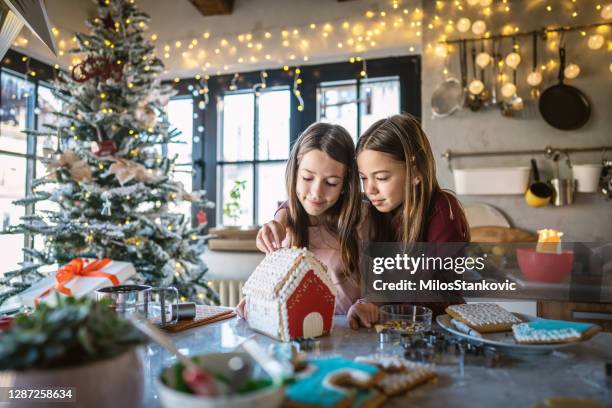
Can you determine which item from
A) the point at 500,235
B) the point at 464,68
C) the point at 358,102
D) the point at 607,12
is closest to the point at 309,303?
the point at 500,235

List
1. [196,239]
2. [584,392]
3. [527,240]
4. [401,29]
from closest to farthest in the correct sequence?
[584,392] < [527,240] < [196,239] < [401,29]

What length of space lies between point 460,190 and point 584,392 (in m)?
2.09

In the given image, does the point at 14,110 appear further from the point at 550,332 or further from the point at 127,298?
the point at 550,332

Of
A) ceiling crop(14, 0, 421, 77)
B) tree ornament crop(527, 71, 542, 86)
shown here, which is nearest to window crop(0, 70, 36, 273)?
ceiling crop(14, 0, 421, 77)

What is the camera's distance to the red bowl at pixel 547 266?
2025 mm

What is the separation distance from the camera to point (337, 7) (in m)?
3.07

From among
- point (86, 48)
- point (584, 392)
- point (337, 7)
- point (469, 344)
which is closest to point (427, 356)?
point (469, 344)

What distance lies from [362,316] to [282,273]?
0.81 ft

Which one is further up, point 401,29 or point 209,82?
point 401,29

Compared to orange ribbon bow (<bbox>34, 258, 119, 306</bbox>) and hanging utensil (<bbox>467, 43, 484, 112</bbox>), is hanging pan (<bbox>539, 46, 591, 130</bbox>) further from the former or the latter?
orange ribbon bow (<bbox>34, 258, 119, 306</bbox>)

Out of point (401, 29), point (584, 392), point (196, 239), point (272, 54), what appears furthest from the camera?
point (272, 54)

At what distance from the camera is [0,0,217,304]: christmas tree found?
2.22 m

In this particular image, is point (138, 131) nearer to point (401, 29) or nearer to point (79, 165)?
point (79, 165)

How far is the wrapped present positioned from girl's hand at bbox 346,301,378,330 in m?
0.93
